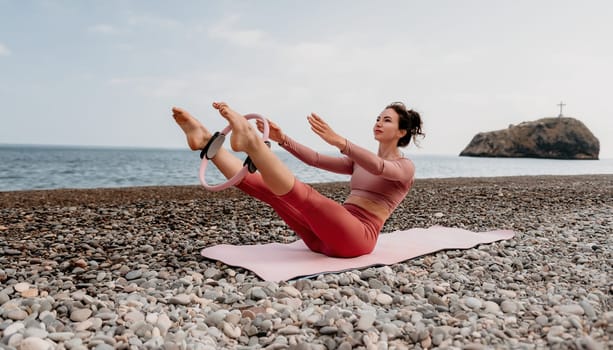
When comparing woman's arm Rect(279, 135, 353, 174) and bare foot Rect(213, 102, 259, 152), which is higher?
bare foot Rect(213, 102, 259, 152)

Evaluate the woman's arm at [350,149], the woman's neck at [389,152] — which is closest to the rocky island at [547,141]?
the woman's neck at [389,152]

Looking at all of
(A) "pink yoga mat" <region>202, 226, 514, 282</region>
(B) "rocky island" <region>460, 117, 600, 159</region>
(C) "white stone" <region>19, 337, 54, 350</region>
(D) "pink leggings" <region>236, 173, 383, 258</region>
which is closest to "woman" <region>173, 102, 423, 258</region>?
(D) "pink leggings" <region>236, 173, 383, 258</region>

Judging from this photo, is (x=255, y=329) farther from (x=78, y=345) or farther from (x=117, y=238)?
(x=117, y=238)

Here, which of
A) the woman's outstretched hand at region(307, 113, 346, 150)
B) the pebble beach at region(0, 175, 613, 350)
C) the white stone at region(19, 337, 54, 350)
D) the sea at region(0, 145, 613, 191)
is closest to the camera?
the white stone at region(19, 337, 54, 350)

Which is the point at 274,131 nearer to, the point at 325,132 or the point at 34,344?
the point at 325,132

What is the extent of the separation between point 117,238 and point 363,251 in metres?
3.14

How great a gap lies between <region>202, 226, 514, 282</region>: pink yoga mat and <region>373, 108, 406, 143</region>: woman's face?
4.03 ft

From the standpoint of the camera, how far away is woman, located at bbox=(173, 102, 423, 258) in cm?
383

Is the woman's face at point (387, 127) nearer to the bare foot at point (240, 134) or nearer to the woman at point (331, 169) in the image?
the woman at point (331, 169)

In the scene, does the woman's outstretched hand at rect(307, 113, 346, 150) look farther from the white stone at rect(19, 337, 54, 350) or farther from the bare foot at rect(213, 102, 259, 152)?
the white stone at rect(19, 337, 54, 350)

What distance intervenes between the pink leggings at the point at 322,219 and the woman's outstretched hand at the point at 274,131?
511 mm

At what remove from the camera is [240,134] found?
3695 mm

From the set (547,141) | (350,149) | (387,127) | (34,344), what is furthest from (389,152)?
(547,141)

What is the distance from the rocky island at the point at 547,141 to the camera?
86938 millimetres
